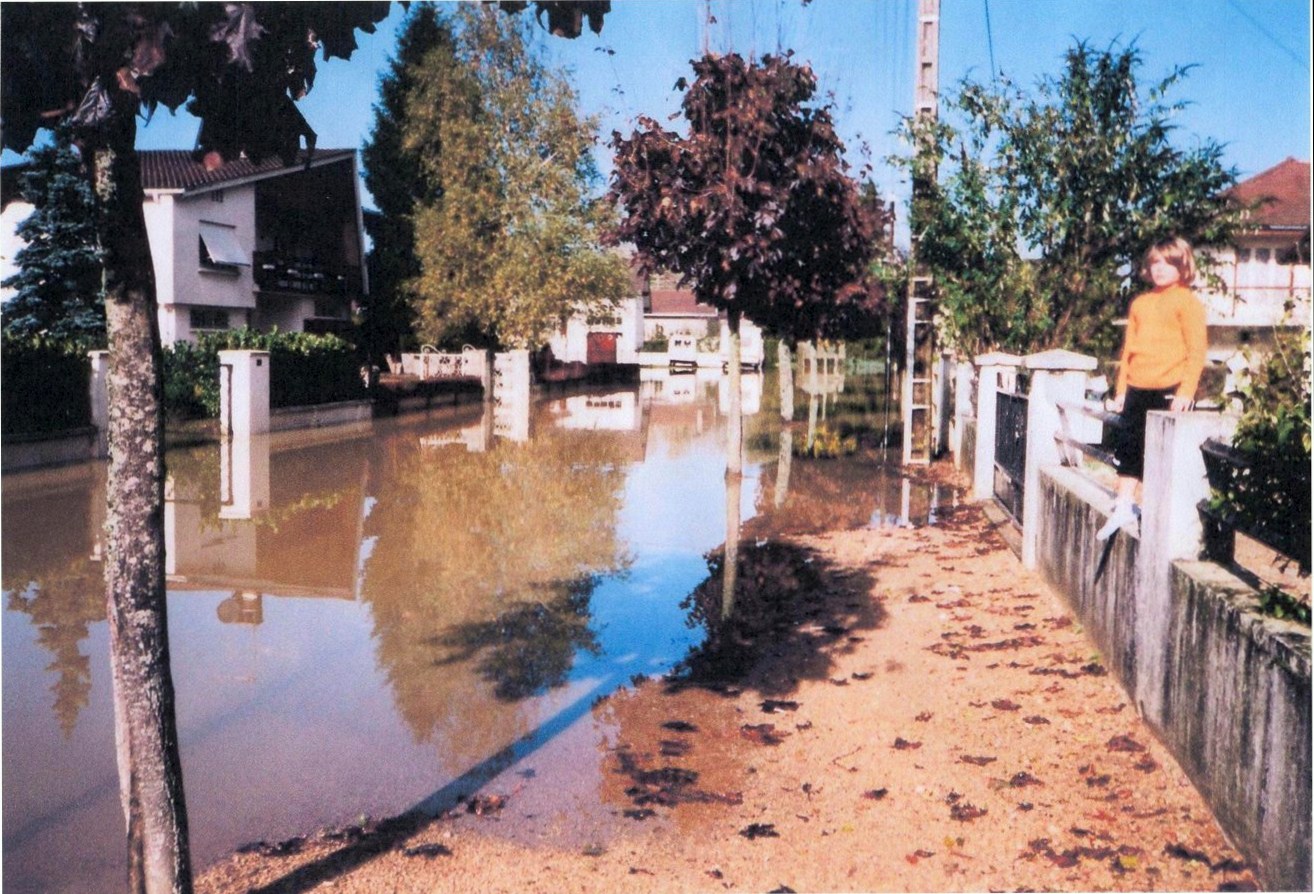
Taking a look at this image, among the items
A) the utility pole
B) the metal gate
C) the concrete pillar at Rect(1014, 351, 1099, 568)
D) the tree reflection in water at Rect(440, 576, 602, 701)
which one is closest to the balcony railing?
the utility pole

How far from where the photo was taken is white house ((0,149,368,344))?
30.1 m

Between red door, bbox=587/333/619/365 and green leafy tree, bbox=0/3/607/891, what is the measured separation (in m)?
65.1

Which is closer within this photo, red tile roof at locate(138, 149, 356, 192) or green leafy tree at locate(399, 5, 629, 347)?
red tile roof at locate(138, 149, 356, 192)

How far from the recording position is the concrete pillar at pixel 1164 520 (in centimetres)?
493

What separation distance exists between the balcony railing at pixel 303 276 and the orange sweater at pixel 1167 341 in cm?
3142

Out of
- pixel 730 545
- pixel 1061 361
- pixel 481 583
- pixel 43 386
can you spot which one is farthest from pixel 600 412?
pixel 1061 361

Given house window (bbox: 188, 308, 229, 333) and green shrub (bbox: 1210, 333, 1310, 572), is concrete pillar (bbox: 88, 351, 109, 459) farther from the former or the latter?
green shrub (bbox: 1210, 333, 1310, 572)

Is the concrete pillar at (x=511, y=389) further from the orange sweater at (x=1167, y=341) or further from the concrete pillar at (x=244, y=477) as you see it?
the orange sweater at (x=1167, y=341)

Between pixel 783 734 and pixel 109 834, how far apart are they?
3.11 m

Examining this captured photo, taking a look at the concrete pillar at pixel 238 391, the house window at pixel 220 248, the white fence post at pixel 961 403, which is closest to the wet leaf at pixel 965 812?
the white fence post at pixel 961 403

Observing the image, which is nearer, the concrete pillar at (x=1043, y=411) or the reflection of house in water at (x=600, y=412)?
the concrete pillar at (x=1043, y=411)

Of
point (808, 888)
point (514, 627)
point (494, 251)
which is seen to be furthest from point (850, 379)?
point (808, 888)

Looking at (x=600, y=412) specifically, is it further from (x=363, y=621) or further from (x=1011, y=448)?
(x=363, y=621)

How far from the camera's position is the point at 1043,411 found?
909cm
